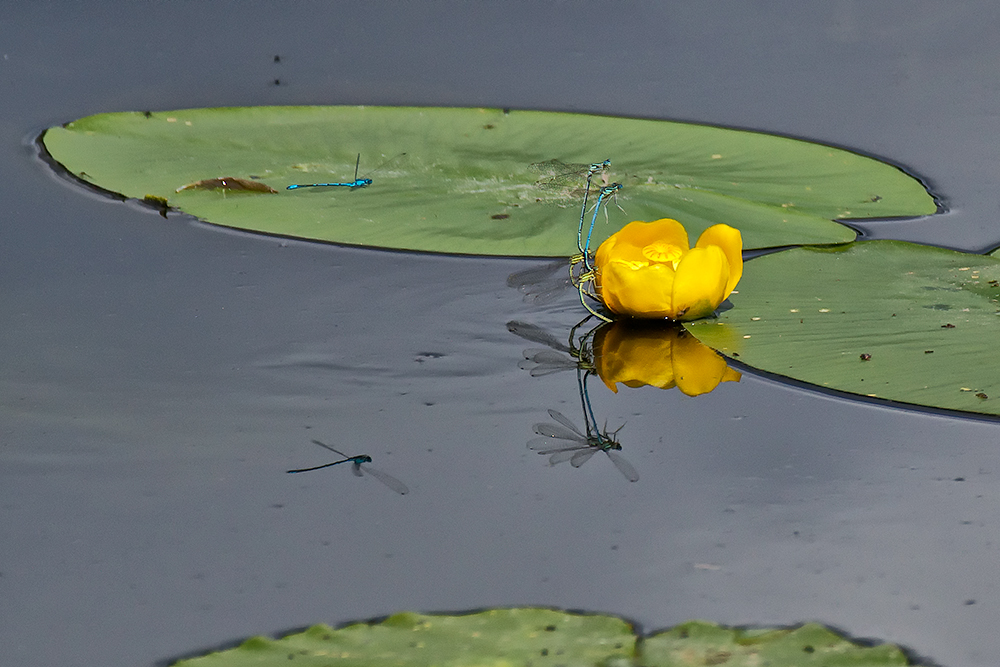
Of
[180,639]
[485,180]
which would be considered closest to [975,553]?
[180,639]


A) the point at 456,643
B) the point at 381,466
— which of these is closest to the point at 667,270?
the point at 381,466

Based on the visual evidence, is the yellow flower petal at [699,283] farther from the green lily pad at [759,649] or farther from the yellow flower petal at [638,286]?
the green lily pad at [759,649]

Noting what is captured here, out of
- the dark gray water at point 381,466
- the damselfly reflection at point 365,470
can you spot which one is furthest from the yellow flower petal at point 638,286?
the damselfly reflection at point 365,470

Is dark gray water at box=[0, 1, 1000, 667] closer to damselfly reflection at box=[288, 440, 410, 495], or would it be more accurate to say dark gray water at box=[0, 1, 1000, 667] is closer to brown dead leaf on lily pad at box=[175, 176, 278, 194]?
damselfly reflection at box=[288, 440, 410, 495]

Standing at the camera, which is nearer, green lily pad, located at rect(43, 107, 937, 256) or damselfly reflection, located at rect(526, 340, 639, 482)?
damselfly reflection, located at rect(526, 340, 639, 482)

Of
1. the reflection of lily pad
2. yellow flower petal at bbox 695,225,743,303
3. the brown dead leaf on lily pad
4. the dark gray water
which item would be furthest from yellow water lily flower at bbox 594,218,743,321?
the brown dead leaf on lily pad

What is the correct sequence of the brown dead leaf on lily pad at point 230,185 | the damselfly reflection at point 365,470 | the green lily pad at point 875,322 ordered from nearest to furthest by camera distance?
the damselfly reflection at point 365,470, the green lily pad at point 875,322, the brown dead leaf on lily pad at point 230,185
